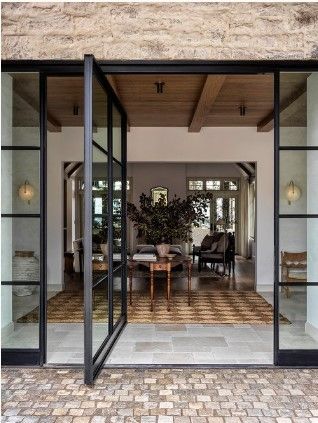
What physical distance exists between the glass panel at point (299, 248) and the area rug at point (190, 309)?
1735mm

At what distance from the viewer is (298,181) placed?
3873mm

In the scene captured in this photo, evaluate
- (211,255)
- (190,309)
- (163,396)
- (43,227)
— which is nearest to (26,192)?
(43,227)

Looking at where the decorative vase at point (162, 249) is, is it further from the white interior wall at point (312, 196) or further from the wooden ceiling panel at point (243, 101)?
the white interior wall at point (312, 196)

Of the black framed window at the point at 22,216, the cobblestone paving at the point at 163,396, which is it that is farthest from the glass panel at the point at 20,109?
the cobblestone paving at the point at 163,396

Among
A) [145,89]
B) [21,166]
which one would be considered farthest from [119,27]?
[145,89]

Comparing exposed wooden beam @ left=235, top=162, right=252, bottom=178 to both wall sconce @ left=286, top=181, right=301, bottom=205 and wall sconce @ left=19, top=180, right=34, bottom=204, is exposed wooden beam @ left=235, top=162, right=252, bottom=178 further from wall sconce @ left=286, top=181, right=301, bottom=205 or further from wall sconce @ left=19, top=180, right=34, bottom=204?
wall sconce @ left=19, top=180, right=34, bottom=204

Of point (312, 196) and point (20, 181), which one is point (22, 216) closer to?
point (20, 181)

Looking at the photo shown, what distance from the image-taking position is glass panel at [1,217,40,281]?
379cm

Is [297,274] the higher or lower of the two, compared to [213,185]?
lower

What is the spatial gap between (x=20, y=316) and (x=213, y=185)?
11376 mm

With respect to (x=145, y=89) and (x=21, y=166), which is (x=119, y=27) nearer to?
(x=21, y=166)

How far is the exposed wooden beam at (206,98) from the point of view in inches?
189


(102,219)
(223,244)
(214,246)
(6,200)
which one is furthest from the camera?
(214,246)

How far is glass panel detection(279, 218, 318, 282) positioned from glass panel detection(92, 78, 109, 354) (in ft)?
5.66
